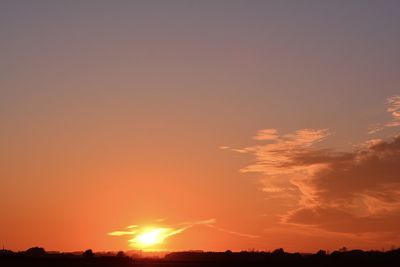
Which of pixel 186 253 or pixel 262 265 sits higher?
pixel 186 253

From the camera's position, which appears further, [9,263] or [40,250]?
[40,250]

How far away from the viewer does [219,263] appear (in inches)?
3017

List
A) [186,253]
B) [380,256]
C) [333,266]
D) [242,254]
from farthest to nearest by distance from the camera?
[186,253], [242,254], [380,256], [333,266]

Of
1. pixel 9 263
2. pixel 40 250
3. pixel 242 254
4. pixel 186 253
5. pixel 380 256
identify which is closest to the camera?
pixel 9 263

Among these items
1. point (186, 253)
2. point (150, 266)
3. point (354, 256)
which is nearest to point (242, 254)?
point (354, 256)

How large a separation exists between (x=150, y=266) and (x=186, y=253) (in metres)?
55.9

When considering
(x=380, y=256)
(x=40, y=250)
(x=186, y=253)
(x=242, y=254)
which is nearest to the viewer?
(x=380, y=256)

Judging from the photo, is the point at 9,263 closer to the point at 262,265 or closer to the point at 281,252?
the point at 262,265

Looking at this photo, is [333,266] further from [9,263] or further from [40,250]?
[40,250]

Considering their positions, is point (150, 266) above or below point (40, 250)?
below

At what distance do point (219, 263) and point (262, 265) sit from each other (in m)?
5.84

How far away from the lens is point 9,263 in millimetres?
74562

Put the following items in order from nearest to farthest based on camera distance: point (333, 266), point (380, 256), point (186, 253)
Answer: point (333, 266), point (380, 256), point (186, 253)

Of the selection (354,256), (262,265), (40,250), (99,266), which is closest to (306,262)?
(262,265)
